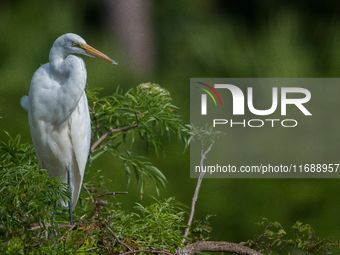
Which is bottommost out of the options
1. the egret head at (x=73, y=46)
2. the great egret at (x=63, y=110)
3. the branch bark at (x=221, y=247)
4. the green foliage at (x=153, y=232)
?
the branch bark at (x=221, y=247)

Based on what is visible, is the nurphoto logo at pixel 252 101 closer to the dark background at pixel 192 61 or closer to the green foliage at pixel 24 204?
the dark background at pixel 192 61

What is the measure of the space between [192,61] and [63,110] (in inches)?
48.9

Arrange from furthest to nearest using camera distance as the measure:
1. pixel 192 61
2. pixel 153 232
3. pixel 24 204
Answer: pixel 192 61 < pixel 153 232 < pixel 24 204

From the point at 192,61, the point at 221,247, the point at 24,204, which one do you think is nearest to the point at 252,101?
the point at 192,61

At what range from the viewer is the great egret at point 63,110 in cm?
96

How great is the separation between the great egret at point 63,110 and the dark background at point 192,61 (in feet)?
2.70

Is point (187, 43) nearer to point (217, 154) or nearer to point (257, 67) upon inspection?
point (257, 67)

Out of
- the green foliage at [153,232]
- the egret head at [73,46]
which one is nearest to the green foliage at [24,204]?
the green foliage at [153,232]

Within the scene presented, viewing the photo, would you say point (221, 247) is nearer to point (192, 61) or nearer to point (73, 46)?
point (73, 46)

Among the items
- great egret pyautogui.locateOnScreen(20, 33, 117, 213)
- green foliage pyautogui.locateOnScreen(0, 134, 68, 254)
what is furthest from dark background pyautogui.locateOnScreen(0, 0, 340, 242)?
green foliage pyautogui.locateOnScreen(0, 134, 68, 254)

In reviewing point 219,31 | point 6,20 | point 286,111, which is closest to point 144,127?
point 286,111

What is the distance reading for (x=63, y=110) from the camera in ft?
3.26

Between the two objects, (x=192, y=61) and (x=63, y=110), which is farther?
(x=192, y=61)

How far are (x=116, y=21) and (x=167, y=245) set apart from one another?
56.3 inches
